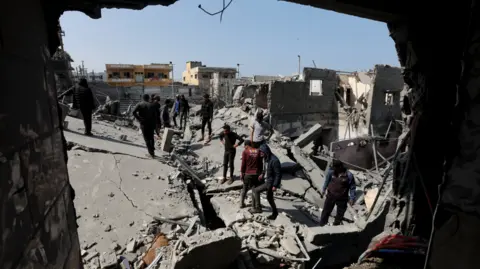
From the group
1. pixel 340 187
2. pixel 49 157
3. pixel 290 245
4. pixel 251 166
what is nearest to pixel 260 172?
pixel 251 166

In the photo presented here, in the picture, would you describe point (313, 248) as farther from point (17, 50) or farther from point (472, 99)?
point (17, 50)

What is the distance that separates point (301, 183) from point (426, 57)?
18.0 feet

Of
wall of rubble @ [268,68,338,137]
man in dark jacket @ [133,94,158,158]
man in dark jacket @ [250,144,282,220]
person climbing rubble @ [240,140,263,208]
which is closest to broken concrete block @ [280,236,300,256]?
man in dark jacket @ [250,144,282,220]

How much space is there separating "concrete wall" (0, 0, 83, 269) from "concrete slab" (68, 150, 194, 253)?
2365 millimetres

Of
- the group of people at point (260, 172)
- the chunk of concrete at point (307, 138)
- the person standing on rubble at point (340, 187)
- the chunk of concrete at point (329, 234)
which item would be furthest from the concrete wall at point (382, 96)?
the chunk of concrete at point (329, 234)

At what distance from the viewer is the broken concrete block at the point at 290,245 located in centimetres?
441

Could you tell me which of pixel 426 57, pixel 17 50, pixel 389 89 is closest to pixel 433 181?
pixel 426 57

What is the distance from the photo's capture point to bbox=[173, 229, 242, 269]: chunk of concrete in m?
3.56

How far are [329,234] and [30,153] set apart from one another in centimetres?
432

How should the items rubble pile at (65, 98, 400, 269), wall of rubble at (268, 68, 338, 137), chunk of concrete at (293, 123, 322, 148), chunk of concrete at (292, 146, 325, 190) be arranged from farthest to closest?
wall of rubble at (268, 68, 338, 137) < chunk of concrete at (293, 123, 322, 148) < chunk of concrete at (292, 146, 325, 190) < rubble pile at (65, 98, 400, 269)

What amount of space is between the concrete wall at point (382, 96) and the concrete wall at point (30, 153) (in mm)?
19377

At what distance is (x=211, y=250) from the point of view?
3.73 m

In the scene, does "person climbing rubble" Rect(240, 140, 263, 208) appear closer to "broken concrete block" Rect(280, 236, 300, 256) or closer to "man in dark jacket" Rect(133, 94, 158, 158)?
"broken concrete block" Rect(280, 236, 300, 256)

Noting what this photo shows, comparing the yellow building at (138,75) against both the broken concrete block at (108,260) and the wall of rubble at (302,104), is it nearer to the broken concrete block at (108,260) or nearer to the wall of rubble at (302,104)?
the wall of rubble at (302,104)
